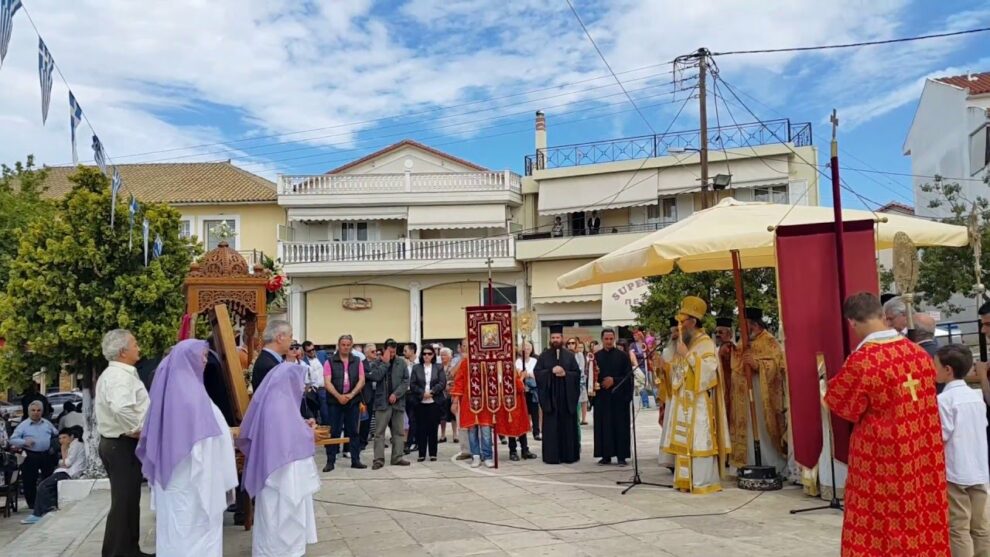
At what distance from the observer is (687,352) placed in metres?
8.20

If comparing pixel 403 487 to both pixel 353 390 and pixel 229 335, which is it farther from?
pixel 229 335

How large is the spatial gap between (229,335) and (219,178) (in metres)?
27.4

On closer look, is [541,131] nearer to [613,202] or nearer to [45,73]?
[613,202]

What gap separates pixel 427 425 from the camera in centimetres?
1152

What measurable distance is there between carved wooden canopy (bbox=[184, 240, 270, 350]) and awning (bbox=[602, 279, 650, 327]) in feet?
65.5

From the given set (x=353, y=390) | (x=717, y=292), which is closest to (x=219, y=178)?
(x=717, y=292)

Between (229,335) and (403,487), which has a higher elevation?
(229,335)

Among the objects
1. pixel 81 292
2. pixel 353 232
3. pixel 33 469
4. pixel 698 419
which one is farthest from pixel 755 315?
pixel 353 232

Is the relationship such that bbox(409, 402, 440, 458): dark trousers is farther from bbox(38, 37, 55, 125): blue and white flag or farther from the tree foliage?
bbox(38, 37, 55, 125): blue and white flag

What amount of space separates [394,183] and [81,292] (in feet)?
65.6

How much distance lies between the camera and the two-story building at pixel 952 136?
84.3 feet

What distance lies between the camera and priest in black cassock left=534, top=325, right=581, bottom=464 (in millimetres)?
10383

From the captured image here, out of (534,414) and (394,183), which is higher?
(394,183)

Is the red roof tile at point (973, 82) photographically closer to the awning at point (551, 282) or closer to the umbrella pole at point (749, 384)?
the awning at point (551, 282)
